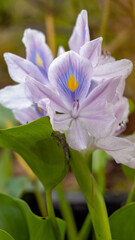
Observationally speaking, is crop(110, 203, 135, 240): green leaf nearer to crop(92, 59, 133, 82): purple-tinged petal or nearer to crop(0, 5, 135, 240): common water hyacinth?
crop(0, 5, 135, 240): common water hyacinth

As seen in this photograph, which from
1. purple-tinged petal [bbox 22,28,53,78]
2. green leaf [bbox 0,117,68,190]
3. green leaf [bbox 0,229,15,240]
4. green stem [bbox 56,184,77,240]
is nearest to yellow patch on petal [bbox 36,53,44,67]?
purple-tinged petal [bbox 22,28,53,78]

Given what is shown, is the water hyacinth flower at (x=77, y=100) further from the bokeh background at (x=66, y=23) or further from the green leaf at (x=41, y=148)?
the bokeh background at (x=66, y=23)

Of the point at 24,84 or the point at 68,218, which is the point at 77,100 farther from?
the point at 68,218

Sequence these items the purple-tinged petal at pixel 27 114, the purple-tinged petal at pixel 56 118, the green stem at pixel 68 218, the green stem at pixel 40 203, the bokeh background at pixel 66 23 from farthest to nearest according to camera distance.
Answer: the bokeh background at pixel 66 23 < the green stem at pixel 40 203 < the green stem at pixel 68 218 < the purple-tinged petal at pixel 27 114 < the purple-tinged petal at pixel 56 118

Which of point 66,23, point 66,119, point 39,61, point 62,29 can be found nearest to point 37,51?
point 39,61

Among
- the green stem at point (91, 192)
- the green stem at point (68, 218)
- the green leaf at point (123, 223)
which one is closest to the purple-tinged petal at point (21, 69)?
the green stem at point (91, 192)

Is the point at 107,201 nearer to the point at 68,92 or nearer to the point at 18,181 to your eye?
the point at 18,181

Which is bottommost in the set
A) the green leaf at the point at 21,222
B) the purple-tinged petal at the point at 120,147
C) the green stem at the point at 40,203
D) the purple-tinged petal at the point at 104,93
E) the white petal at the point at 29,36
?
the green stem at the point at 40,203
